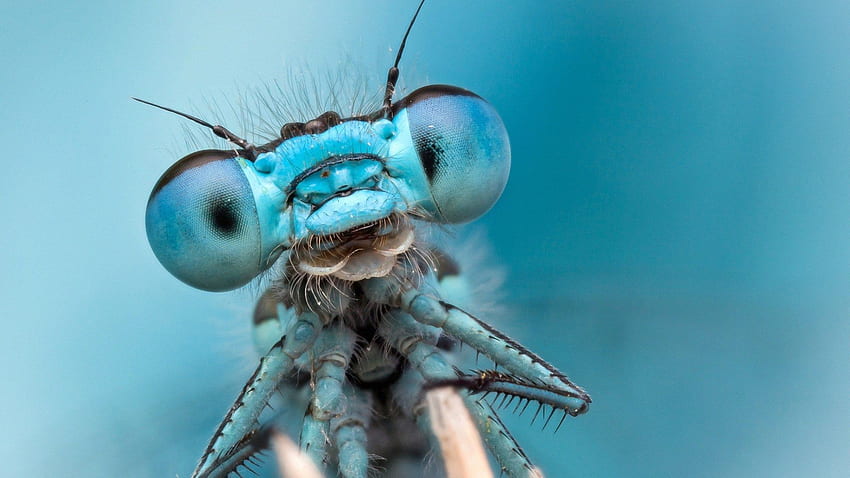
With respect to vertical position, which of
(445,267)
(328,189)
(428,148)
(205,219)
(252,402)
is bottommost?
(252,402)

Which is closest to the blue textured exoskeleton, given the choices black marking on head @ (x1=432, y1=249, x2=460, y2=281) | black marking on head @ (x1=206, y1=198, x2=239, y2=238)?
black marking on head @ (x1=206, y1=198, x2=239, y2=238)

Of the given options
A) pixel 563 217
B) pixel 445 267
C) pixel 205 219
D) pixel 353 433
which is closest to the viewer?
pixel 205 219

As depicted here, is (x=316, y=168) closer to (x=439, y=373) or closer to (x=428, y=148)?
(x=428, y=148)

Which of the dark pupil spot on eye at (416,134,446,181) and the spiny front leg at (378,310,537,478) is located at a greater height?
the dark pupil spot on eye at (416,134,446,181)

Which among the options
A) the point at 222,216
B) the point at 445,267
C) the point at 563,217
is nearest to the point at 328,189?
the point at 222,216

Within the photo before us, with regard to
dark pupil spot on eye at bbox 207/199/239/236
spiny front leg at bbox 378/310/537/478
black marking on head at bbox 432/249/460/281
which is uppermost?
black marking on head at bbox 432/249/460/281

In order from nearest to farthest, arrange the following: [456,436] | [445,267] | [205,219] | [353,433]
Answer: [205,219], [456,436], [353,433], [445,267]

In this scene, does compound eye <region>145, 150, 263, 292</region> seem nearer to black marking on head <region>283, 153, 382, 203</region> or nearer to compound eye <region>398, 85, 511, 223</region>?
black marking on head <region>283, 153, 382, 203</region>

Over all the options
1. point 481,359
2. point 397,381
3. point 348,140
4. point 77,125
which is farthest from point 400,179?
point 77,125
